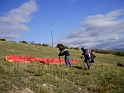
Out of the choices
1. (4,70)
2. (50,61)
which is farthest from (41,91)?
(50,61)

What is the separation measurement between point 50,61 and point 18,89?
1102 cm

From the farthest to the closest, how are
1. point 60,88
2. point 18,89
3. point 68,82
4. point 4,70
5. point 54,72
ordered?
point 54,72, point 4,70, point 68,82, point 60,88, point 18,89

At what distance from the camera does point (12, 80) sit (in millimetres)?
12656

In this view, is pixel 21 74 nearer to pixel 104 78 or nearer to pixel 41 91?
pixel 41 91

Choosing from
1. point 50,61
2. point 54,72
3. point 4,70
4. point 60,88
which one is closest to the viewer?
point 60,88

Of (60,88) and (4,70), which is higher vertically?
(4,70)

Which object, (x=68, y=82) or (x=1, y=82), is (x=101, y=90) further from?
(x=1, y=82)

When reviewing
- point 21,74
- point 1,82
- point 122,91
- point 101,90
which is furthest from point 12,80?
point 122,91

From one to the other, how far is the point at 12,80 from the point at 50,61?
383 inches

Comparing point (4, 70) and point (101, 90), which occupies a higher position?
point (4, 70)

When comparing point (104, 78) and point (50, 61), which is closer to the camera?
point (104, 78)

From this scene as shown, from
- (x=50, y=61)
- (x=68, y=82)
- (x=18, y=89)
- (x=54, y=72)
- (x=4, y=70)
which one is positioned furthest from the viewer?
(x=50, y=61)

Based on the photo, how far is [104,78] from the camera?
1577cm

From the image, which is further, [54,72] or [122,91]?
[54,72]
